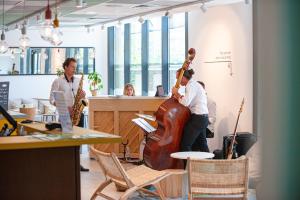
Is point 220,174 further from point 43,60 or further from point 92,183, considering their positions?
point 43,60

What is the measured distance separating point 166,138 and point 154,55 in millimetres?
7614

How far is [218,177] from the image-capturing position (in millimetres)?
4074

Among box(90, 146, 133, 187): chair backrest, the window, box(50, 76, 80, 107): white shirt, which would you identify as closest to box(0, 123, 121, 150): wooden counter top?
box(90, 146, 133, 187): chair backrest

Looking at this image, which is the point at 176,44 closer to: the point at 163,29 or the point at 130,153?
the point at 163,29

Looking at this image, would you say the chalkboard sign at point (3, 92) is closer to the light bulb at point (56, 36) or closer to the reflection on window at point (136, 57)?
the light bulb at point (56, 36)

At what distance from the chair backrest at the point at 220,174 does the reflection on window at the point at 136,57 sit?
973 centimetres

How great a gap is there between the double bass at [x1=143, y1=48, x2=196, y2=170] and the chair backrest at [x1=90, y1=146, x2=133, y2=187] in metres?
0.92

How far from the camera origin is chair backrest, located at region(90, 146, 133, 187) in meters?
4.48

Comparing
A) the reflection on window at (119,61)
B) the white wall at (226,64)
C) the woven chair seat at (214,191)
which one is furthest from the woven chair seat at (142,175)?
the reflection on window at (119,61)

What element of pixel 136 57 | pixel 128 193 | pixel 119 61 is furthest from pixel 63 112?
pixel 119 61

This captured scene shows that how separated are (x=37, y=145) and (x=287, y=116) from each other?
2917 millimetres

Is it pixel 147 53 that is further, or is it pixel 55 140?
pixel 147 53

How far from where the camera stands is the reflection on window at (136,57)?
13.7 m

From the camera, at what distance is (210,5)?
9.30 m
